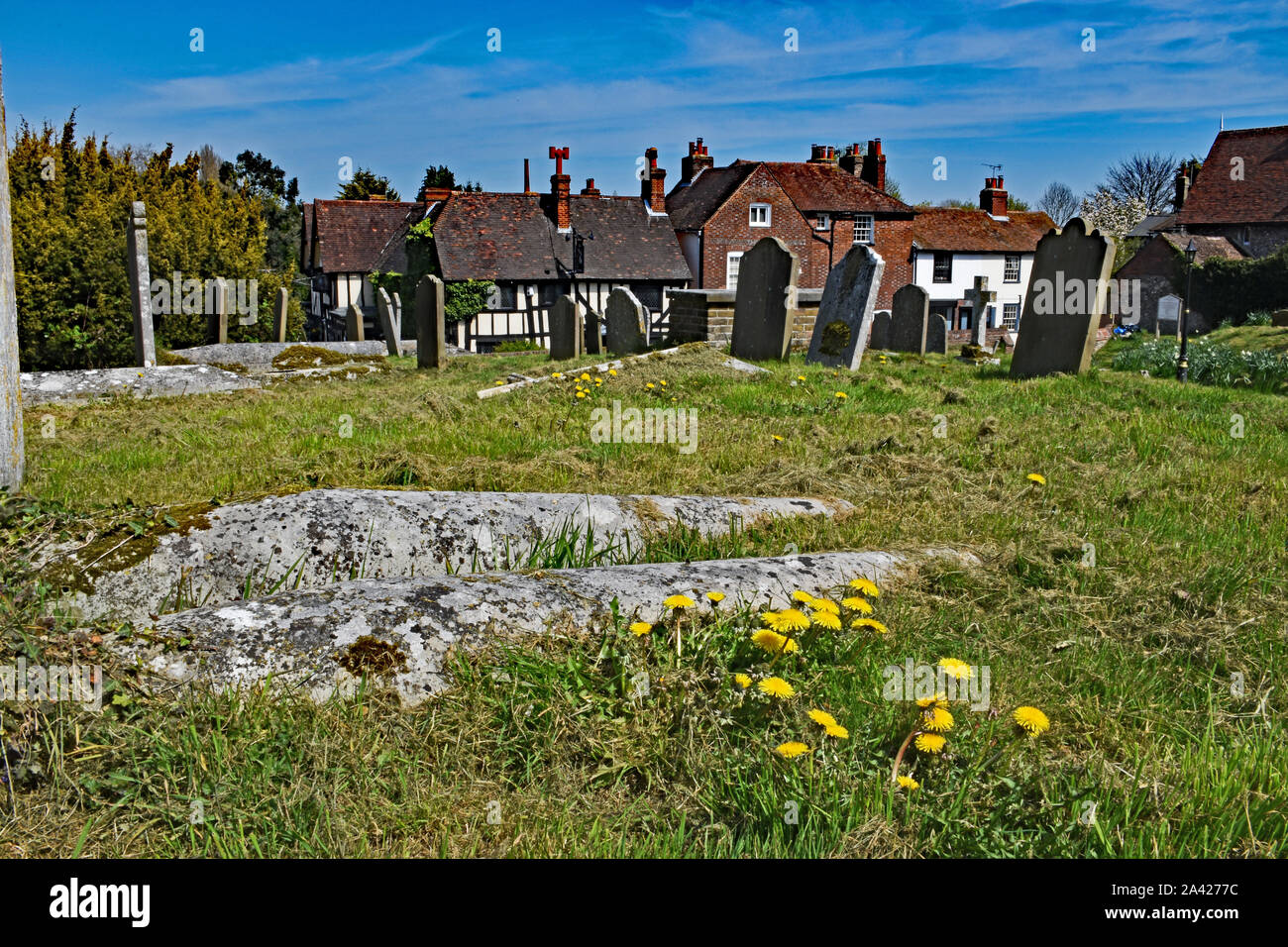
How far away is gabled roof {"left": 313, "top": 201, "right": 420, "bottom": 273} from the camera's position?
42.5 m

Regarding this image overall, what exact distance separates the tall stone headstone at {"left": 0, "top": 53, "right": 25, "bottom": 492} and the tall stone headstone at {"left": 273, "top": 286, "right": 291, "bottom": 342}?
18.5 meters

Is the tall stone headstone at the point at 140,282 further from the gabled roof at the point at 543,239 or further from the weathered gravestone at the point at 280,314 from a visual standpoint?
the gabled roof at the point at 543,239

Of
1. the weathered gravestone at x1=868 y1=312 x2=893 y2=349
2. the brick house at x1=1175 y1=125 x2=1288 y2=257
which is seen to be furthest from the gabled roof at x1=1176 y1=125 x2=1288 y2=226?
the weathered gravestone at x1=868 y1=312 x2=893 y2=349

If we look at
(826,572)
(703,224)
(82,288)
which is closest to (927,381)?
(826,572)

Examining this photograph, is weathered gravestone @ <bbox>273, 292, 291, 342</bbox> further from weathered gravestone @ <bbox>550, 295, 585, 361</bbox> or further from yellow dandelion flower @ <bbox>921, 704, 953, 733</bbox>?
yellow dandelion flower @ <bbox>921, 704, 953, 733</bbox>

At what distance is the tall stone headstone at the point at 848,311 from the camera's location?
44.6 ft

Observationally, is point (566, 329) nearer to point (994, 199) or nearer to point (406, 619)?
point (406, 619)

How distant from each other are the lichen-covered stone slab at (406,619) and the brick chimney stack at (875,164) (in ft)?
158

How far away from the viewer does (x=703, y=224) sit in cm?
4200

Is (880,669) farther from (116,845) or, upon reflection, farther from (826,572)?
(116,845)

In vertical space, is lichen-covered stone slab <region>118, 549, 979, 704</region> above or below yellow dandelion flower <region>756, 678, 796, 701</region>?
above

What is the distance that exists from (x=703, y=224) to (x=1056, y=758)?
4091 centimetres

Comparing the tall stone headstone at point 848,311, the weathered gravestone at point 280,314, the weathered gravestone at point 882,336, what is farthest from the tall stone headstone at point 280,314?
the weathered gravestone at point 882,336

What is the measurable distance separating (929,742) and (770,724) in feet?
1.73
